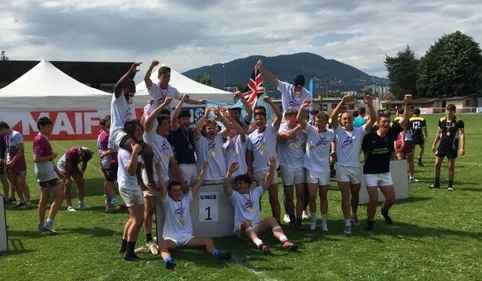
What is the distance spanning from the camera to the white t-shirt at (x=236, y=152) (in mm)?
6480

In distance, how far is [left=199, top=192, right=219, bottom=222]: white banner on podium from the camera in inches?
248

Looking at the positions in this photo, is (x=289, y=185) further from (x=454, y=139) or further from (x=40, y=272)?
(x=454, y=139)

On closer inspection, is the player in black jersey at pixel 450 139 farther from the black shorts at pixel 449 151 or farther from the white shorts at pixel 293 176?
the white shorts at pixel 293 176

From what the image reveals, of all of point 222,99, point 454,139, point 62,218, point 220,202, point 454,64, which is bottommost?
point 62,218

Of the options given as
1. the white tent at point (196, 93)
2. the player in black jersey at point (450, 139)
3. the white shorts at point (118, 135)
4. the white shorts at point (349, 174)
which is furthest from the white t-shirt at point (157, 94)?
the player in black jersey at point (450, 139)

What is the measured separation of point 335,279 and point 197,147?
2.74 meters

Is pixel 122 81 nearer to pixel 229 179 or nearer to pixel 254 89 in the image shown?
pixel 229 179

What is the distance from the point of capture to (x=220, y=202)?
641cm

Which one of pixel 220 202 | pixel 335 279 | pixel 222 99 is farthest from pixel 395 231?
pixel 222 99

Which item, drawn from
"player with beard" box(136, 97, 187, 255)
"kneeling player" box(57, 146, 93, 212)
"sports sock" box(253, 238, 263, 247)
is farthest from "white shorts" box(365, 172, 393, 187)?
"kneeling player" box(57, 146, 93, 212)

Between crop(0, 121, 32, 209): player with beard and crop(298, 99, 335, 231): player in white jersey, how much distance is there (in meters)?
6.06

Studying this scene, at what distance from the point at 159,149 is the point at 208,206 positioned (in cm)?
121

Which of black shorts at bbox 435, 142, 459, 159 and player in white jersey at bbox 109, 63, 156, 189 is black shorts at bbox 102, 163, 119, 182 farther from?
black shorts at bbox 435, 142, 459, 159

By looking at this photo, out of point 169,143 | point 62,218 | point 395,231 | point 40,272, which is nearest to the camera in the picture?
point 40,272
